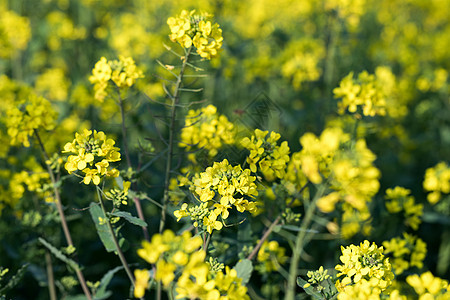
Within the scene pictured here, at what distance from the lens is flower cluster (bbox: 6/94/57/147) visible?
229cm

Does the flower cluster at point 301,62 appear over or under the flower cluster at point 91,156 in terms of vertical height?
over

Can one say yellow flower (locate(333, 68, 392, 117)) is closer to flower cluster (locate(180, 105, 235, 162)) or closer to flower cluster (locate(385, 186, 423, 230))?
flower cluster (locate(385, 186, 423, 230))

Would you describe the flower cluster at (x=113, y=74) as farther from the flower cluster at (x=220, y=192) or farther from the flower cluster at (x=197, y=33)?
the flower cluster at (x=220, y=192)

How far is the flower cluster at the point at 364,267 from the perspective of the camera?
66.1 inches

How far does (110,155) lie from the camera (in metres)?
1.84

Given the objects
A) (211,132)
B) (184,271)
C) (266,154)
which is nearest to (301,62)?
(211,132)

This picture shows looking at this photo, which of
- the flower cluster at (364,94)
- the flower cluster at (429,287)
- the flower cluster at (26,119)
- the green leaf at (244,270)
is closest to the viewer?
the flower cluster at (429,287)

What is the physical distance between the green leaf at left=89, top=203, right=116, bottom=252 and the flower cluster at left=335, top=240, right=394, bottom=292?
→ 3.51 feet

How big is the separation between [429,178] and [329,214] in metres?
1.00

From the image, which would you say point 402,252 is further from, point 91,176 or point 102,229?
point 91,176

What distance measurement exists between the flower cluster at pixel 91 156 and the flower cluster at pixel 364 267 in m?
1.09

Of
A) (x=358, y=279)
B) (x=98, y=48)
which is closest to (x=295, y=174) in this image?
(x=358, y=279)

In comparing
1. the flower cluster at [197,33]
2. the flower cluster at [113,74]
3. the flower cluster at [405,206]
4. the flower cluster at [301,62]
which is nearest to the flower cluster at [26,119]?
the flower cluster at [113,74]

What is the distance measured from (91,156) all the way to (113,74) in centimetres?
76
